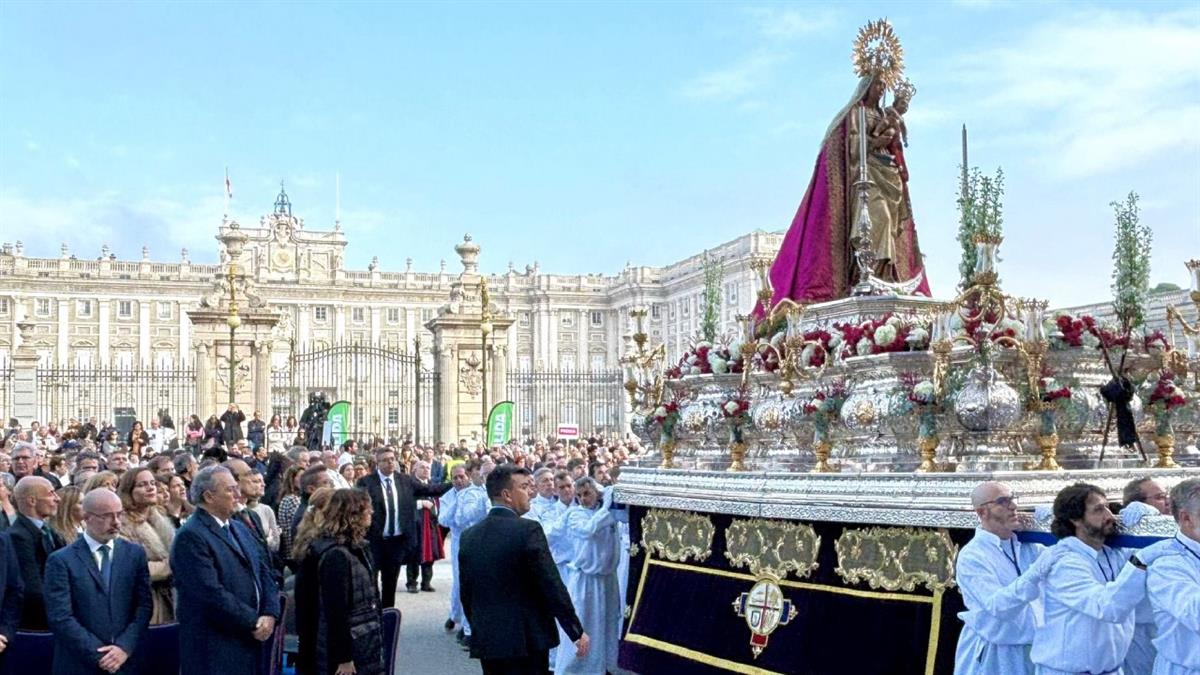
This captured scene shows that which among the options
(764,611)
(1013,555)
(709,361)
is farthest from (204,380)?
(1013,555)

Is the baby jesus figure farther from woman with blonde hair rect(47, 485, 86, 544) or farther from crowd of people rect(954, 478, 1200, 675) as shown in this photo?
woman with blonde hair rect(47, 485, 86, 544)

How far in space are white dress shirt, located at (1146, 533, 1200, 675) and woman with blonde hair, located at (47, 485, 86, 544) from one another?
5.39 meters

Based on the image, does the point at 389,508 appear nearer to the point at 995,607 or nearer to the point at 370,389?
the point at 995,607

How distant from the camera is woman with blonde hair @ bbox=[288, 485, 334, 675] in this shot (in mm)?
6027

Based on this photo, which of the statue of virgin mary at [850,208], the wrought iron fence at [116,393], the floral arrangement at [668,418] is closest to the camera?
the floral arrangement at [668,418]

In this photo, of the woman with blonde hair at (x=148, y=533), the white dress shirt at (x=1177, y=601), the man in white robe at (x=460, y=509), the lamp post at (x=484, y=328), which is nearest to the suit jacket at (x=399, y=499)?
the man in white robe at (x=460, y=509)

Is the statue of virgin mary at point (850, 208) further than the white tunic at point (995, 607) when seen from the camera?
Yes

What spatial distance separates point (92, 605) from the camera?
20.0ft

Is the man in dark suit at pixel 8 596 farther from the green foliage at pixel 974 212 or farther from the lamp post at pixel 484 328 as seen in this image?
the lamp post at pixel 484 328

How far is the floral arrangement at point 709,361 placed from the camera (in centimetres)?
1002

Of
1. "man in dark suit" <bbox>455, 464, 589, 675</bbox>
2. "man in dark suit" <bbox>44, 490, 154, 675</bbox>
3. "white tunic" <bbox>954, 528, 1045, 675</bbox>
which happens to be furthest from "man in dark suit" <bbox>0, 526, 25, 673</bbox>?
"white tunic" <bbox>954, 528, 1045, 675</bbox>

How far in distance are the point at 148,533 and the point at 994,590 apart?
15.2ft

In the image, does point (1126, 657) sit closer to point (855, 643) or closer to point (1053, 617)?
point (1053, 617)

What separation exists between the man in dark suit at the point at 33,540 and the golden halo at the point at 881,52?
7.21m
